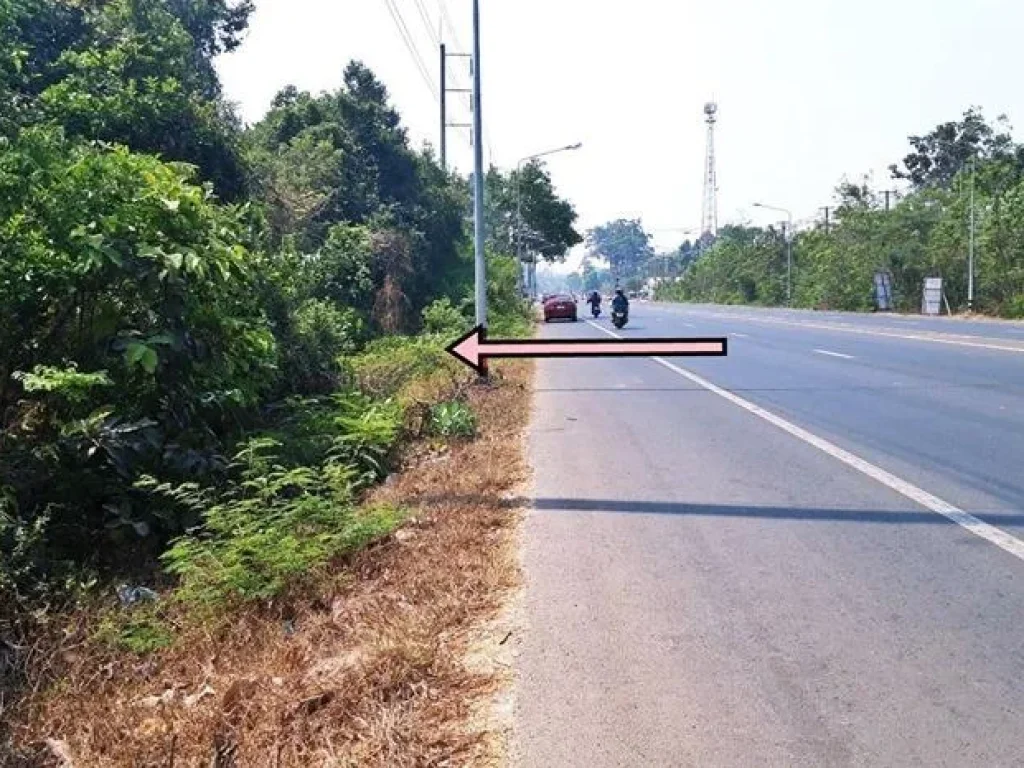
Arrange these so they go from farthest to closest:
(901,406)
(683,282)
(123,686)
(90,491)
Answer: (683,282)
(901,406)
(90,491)
(123,686)

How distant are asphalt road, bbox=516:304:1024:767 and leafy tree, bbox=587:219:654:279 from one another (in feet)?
496

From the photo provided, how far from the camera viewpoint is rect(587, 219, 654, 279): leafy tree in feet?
537

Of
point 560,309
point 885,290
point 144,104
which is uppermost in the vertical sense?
point 144,104

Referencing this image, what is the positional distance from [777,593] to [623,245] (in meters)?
162

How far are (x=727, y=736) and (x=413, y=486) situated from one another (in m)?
4.88

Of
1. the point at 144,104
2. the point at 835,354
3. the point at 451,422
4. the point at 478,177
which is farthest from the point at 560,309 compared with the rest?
the point at 451,422

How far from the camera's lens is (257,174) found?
21.2 m

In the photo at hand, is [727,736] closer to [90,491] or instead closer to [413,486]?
[413,486]

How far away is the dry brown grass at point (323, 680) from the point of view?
367 centimetres

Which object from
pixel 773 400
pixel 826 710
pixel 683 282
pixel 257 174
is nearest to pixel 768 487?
pixel 826 710

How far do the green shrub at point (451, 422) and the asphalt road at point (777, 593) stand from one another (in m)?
0.85

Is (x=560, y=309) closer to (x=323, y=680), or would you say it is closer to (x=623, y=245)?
(x=323, y=680)

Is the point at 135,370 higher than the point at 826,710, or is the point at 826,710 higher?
the point at 135,370

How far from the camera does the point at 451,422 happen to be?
10.8 meters
